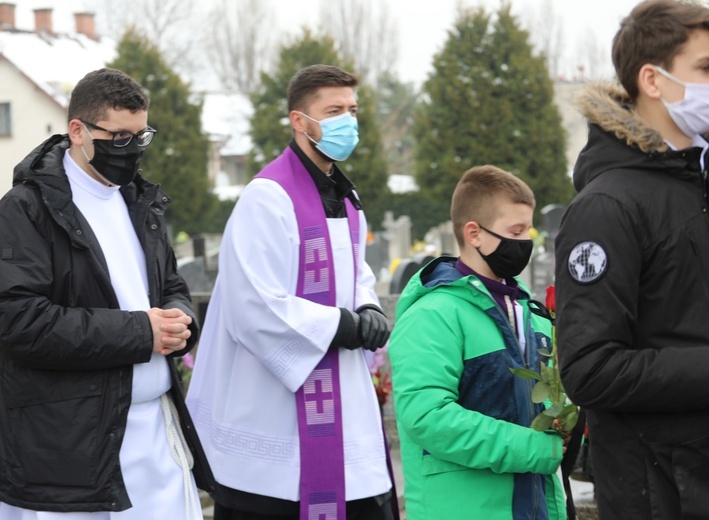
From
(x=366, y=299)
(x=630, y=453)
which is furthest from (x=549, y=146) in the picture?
(x=630, y=453)

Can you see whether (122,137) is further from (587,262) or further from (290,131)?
(290,131)

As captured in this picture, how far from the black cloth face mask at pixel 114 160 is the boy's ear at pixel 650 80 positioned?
5.86 ft

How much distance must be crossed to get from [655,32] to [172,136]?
30112 millimetres

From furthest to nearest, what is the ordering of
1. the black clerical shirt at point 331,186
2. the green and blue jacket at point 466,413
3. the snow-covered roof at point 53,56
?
the snow-covered roof at point 53,56 → the black clerical shirt at point 331,186 → the green and blue jacket at point 466,413

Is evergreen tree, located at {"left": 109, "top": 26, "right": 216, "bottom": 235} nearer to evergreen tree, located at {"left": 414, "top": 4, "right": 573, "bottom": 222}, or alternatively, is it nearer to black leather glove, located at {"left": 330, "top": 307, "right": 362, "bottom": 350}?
evergreen tree, located at {"left": 414, "top": 4, "right": 573, "bottom": 222}

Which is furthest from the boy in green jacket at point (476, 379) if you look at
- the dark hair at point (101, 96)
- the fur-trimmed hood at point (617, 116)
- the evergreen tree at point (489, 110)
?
the evergreen tree at point (489, 110)

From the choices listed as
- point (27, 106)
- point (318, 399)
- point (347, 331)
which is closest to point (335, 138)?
point (347, 331)

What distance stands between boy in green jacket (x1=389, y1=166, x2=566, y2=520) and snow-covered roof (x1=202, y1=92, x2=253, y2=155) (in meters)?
47.0

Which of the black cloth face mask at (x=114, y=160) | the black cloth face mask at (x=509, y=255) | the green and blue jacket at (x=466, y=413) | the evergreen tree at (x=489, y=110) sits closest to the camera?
the green and blue jacket at (x=466, y=413)

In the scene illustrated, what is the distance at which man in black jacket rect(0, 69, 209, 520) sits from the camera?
3.26m

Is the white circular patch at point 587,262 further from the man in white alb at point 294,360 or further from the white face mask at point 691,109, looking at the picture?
the man in white alb at point 294,360

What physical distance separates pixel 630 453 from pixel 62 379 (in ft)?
5.84

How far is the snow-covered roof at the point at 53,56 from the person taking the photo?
34750 mm

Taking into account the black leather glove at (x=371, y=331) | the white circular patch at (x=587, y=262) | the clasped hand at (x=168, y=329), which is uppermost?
the white circular patch at (x=587, y=262)
